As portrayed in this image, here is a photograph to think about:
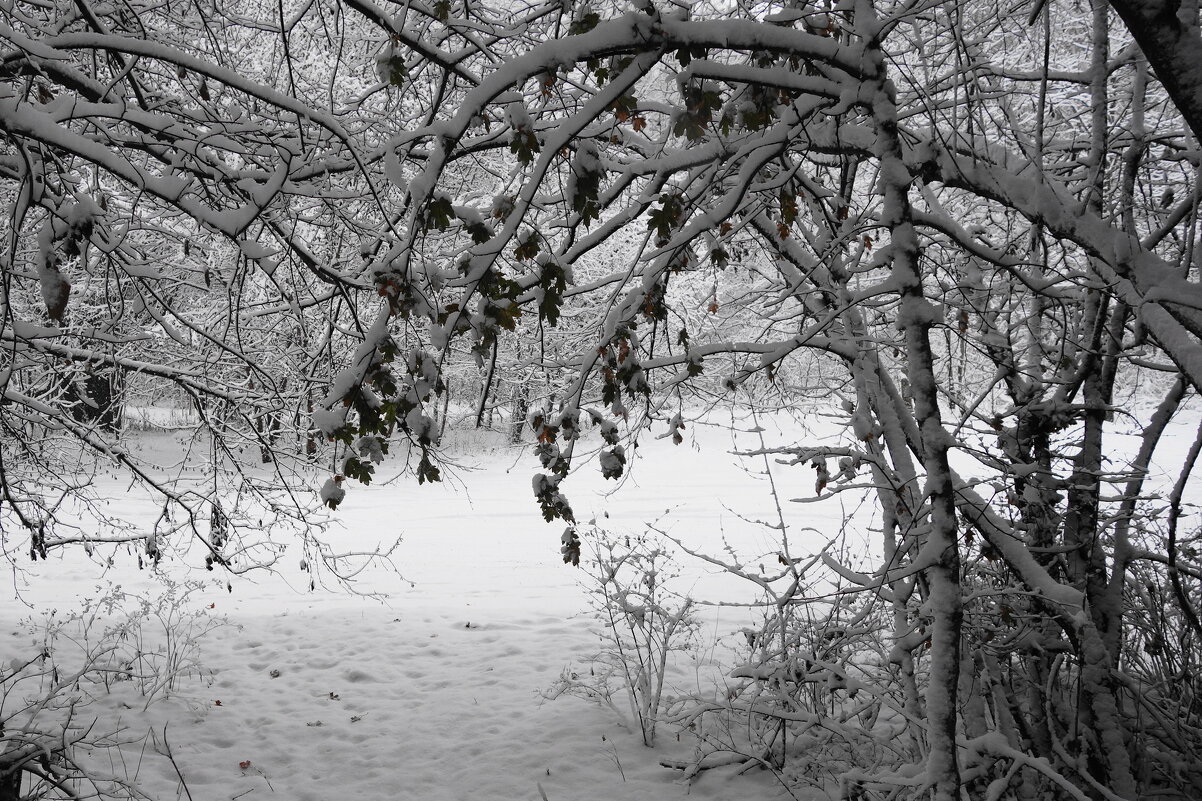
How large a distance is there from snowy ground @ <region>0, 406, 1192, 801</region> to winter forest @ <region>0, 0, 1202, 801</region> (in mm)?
47

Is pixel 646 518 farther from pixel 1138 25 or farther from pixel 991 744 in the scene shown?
pixel 1138 25

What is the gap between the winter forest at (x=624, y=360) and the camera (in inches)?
87.4

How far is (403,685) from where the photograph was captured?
637 cm

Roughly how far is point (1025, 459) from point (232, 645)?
688 centimetres

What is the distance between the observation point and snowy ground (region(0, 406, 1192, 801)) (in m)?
4.82

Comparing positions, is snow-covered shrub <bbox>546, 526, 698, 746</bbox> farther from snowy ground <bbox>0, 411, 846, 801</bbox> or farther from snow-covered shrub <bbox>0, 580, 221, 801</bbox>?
snow-covered shrub <bbox>0, 580, 221, 801</bbox>

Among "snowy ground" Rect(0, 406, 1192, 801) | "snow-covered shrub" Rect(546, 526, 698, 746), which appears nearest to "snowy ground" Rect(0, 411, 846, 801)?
"snowy ground" Rect(0, 406, 1192, 801)

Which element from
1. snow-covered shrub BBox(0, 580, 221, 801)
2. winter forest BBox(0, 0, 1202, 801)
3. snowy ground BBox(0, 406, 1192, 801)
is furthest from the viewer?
snowy ground BBox(0, 406, 1192, 801)

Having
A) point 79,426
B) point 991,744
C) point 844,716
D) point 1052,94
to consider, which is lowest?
point 844,716

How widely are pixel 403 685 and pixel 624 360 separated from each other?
4.62m

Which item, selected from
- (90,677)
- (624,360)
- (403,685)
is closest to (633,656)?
(403,685)

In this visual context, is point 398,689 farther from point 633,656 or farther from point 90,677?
point 90,677

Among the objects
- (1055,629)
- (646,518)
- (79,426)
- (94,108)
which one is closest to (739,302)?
(1055,629)

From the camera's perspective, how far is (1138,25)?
1.93m
